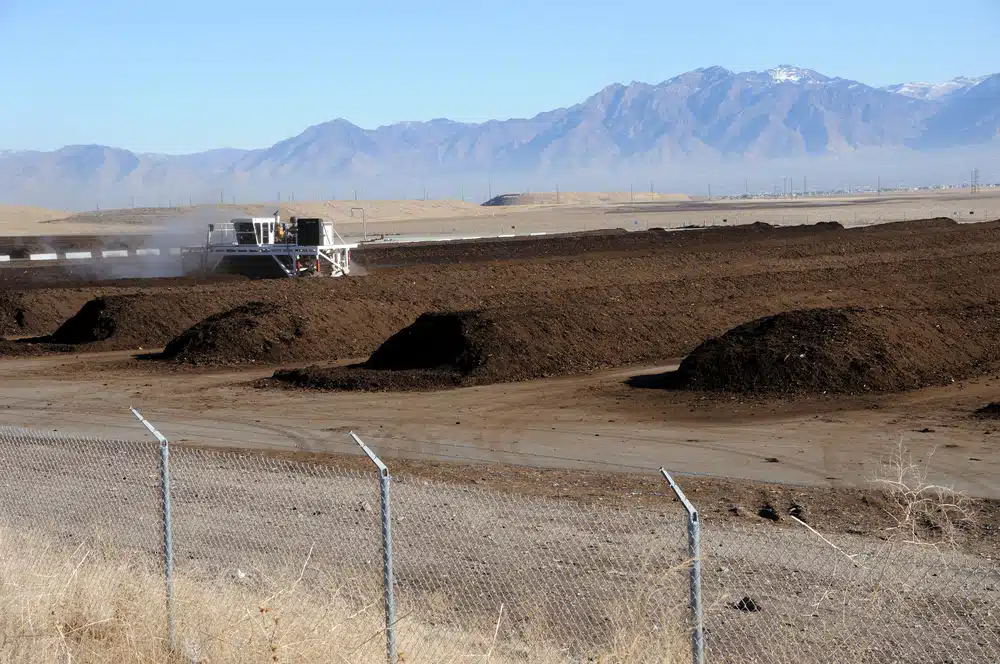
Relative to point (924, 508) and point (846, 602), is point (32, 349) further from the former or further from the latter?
point (846, 602)

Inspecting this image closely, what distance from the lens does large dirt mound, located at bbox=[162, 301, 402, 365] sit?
2877 cm

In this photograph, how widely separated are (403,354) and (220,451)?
8.33 meters

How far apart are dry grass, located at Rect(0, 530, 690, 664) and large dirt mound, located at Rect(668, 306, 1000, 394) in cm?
1192

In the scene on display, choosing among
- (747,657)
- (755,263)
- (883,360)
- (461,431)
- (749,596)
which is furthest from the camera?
(755,263)

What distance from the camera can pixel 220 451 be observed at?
1822 cm

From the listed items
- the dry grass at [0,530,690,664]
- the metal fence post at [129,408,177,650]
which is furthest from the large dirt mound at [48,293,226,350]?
the metal fence post at [129,408,177,650]

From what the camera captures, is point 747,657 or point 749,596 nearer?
point 747,657

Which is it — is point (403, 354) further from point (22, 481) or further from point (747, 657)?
point (747, 657)

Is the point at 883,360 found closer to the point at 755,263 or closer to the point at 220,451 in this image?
the point at 220,451

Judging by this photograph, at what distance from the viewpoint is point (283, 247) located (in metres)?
47.7

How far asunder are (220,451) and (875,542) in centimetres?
983

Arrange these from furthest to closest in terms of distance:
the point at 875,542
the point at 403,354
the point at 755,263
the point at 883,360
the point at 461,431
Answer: the point at 755,263 → the point at 403,354 → the point at 883,360 → the point at 461,431 → the point at 875,542

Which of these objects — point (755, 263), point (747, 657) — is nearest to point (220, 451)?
point (747, 657)

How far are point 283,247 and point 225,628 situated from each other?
39.4 metres
